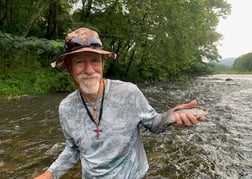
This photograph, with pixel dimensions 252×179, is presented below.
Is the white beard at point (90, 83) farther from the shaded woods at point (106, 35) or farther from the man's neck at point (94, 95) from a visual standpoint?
the shaded woods at point (106, 35)

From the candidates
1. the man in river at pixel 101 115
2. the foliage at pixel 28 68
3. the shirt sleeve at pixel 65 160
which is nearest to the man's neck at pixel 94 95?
the man in river at pixel 101 115

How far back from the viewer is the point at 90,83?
Result: 9.68 ft

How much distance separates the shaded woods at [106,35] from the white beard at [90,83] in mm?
15539

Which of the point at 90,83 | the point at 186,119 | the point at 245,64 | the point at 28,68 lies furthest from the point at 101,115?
the point at 245,64

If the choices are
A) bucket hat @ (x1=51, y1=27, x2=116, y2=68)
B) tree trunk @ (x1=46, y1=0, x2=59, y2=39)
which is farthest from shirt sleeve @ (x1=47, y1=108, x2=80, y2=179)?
tree trunk @ (x1=46, y1=0, x2=59, y2=39)

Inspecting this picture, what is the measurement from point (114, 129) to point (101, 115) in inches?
6.2

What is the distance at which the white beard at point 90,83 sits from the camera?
2.96 metres

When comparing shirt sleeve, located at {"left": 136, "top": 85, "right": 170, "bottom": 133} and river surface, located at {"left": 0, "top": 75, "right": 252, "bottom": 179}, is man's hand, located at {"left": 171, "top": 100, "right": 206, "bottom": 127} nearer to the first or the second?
shirt sleeve, located at {"left": 136, "top": 85, "right": 170, "bottom": 133}

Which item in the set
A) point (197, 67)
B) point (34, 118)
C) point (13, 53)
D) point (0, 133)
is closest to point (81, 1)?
point (13, 53)

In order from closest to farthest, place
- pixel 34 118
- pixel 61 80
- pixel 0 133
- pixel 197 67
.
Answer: pixel 0 133
pixel 34 118
pixel 61 80
pixel 197 67

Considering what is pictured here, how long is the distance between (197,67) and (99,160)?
2484 inches

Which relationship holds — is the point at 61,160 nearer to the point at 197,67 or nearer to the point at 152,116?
the point at 152,116

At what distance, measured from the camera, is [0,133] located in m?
10.4

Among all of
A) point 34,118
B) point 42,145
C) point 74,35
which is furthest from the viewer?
point 34,118
